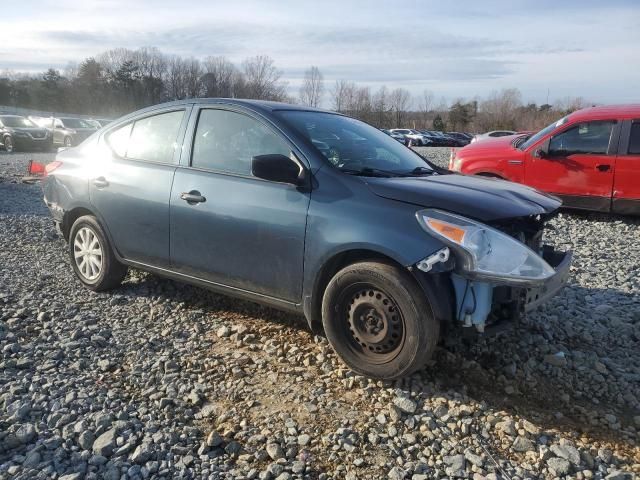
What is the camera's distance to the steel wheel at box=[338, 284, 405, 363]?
3.33m

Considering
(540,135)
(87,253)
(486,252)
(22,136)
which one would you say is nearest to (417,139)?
(22,136)

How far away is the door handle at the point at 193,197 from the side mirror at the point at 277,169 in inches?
25.4

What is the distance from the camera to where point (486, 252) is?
10.2 ft

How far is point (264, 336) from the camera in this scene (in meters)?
4.16

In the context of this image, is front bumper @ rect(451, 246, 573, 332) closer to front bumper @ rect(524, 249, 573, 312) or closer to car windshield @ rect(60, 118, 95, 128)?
front bumper @ rect(524, 249, 573, 312)

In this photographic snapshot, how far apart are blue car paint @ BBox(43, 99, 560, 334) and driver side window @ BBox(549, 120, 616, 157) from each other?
5298 millimetres

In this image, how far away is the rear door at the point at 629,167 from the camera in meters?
8.30

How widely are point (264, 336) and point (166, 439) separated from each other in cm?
136

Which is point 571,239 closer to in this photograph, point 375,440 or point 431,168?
point 431,168

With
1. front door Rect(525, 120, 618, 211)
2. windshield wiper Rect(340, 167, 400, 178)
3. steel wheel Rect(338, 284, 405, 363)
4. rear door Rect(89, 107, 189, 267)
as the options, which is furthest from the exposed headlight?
front door Rect(525, 120, 618, 211)

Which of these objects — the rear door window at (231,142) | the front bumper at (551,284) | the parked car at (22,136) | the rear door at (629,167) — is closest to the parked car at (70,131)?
the parked car at (22,136)

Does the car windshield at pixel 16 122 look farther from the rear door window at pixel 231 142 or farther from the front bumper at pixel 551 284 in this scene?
the front bumper at pixel 551 284

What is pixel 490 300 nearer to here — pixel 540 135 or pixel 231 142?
pixel 231 142

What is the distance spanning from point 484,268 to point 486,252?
0.30 feet
